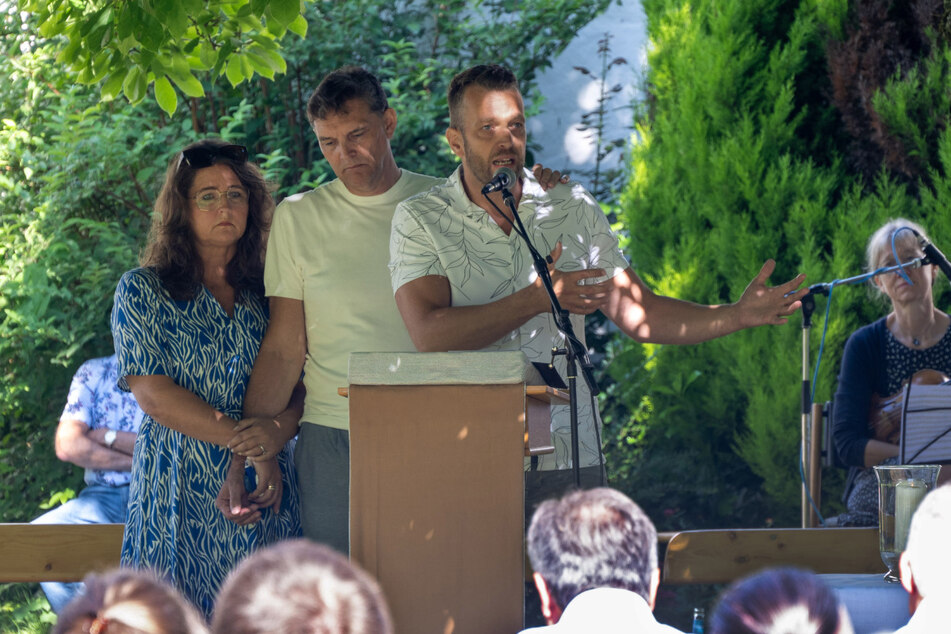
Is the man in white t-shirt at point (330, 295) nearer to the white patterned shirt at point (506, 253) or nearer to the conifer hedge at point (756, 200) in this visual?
the white patterned shirt at point (506, 253)

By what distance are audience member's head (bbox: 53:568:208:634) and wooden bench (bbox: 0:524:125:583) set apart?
2354 millimetres

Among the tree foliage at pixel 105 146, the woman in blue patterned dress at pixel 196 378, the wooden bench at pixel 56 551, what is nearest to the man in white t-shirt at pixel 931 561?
the woman in blue patterned dress at pixel 196 378

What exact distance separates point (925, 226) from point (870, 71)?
813 millimetres

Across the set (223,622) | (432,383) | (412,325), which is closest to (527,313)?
(412,325)

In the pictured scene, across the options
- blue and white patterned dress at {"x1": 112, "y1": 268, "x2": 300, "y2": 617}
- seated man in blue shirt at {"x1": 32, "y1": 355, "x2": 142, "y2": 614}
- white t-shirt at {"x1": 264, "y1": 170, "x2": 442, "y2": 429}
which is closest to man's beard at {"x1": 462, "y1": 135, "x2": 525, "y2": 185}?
white t-shirt at {"x1": 264, "y1": 170, "x2": 442, "y2": 429}

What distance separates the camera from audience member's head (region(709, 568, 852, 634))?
1.35m

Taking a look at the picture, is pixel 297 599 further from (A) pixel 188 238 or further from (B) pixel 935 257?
(B) pixel 935 257

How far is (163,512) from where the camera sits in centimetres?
304

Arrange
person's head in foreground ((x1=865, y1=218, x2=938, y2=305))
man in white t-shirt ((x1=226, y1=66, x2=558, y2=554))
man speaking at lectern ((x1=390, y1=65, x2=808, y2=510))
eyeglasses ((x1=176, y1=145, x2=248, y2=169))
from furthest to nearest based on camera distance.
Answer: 1. person's head in foreground ((x1=865, y1=218, x2=938, y2=305))
2. eyeglasses ((x1=176, y1=145, x2=248, y2=169))
3. man in white t-shirt ((x1=226, y1=66, x2=558, y2=554))
4. man speaking at lectern ((x1=390, y1=65, x2=808, y2=510))

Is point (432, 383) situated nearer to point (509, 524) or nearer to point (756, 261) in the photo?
point (509, 524)

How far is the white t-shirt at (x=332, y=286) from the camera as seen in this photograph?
10.6 ft

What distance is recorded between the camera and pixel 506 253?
3.06m

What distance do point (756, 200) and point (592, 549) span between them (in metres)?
4.18

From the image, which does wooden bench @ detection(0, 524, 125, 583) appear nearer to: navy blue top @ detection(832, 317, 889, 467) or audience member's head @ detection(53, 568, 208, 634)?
audience member's head @ detection(53, 568, 208, 634)
